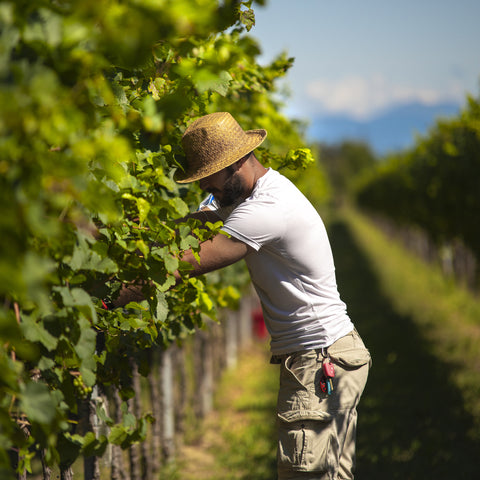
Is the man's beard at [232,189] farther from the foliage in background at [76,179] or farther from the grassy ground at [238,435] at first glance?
the grassy ground at [238,435]

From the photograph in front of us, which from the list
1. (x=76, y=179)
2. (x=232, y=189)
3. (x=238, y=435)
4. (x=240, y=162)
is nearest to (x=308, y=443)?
(x=232, y=189)

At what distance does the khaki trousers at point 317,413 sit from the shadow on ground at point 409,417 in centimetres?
232

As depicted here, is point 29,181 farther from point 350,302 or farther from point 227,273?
point 350,302

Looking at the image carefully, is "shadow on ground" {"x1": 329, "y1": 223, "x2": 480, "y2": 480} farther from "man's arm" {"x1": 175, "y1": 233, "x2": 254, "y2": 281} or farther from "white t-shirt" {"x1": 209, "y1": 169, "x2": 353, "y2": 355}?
"man's arm" {"x1": 175, "y1": 233, "x2": 254, "y2": 281}


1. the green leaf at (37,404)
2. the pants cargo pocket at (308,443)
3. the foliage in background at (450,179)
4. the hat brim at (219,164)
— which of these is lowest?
the pants cargo pocket at (308,443)

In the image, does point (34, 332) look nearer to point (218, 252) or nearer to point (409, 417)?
point (218, 252)

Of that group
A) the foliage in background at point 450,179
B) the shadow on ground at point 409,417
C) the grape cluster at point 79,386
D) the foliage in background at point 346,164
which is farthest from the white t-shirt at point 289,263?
the foliage in background at point 346,164

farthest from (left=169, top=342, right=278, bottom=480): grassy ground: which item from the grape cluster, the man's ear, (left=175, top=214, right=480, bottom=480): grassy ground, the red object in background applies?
the man's ear

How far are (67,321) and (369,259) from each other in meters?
18.8

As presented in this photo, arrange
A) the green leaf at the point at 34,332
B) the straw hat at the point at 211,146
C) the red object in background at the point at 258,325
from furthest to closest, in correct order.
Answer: the red object in background at the point at 258,325 < the straw hat at the point at 211,146 < the green leaf at the point at 34,332

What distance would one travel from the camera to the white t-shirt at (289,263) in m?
2.19

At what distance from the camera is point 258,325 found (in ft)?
32.9

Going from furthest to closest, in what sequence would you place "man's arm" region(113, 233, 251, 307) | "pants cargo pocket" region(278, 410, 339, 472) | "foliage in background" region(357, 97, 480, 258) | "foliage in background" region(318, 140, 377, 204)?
"foliage in background" region(318, 140, 377, 204) → "foliage in background" region(357, 97, 480, 258) → "pants cargo pocket" region(278, 410, 339, 472) → "man's arm" region(113, 233, 251, 307)

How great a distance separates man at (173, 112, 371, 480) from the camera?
2281 millimetres
